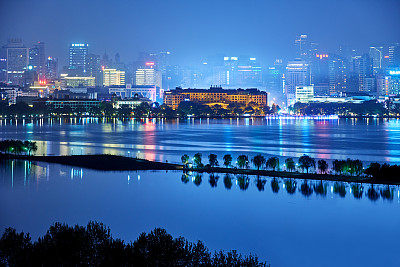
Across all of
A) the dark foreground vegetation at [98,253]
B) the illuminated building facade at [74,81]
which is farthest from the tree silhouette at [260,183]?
the illuminated building facade at [74,81]

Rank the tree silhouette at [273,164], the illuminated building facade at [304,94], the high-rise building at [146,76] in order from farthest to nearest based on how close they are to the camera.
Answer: the high-rise building at [146,76]
the illuminated building facade at [304,94]
the tree silhouette at [273,164]

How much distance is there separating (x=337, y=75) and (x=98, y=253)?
3481 inches

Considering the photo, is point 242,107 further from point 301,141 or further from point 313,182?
point 313,182

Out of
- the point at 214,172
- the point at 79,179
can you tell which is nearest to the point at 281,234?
the point at 214,172

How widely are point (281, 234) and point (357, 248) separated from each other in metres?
1.37

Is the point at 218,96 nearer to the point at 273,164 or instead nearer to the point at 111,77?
the point at 111,77

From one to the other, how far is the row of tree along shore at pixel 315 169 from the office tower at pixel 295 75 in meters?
73.2

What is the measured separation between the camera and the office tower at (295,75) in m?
89.1

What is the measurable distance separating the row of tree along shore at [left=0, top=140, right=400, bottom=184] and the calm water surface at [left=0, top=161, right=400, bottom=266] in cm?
62

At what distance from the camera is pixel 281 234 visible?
1023 cm

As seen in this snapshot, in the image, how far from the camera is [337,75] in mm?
91875

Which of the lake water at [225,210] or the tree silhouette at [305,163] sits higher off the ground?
the tree silhouette at [305,163]

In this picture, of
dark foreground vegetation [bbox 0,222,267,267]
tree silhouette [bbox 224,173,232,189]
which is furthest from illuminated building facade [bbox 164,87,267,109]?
dark foreground vegetation [bbox 0,222,267,267]

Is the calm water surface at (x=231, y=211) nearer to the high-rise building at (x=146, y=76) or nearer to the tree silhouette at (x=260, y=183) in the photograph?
the tree silhouette at (x=260, y=183)
